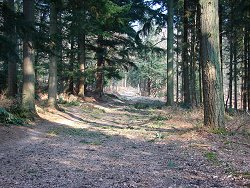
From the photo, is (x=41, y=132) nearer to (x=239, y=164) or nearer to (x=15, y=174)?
(x=15, y=174)

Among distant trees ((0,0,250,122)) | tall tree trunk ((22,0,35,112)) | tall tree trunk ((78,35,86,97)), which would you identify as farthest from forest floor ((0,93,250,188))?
tall tree trunk ((78,35,86,97))

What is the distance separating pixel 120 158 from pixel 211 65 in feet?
14.2

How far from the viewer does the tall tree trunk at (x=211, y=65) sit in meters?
10.1

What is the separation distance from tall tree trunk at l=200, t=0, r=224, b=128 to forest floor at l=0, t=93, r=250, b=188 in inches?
23.6

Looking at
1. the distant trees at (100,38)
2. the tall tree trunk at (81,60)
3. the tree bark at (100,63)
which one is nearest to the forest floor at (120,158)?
the distant trees at (100,38)

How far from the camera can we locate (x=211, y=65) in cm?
1014

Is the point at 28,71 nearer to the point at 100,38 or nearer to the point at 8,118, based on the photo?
the point at 8,118

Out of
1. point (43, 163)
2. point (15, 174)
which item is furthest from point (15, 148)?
point (15, 174)

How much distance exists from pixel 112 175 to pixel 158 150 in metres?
2.73

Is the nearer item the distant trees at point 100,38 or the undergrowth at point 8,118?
the distant trees at point 100,38

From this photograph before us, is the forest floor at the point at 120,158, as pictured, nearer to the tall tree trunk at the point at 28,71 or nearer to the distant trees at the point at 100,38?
the tall tree trunk at the point at 28,71

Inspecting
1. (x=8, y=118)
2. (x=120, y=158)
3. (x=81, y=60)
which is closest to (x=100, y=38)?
(x=81, y=60)

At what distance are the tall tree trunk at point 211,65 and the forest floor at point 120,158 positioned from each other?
0.60m

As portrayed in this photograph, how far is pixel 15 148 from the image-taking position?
28.8ft
